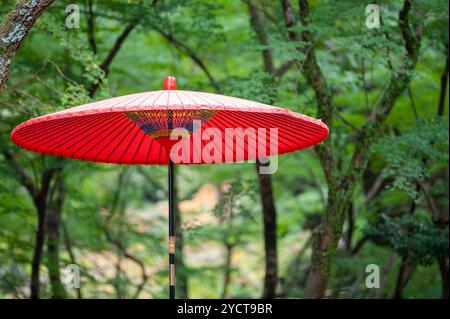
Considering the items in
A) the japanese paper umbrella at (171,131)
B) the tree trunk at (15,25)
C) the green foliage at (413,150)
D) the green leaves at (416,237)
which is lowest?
the green leaves at (416,237)

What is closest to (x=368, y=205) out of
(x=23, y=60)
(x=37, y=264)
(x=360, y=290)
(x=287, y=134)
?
(x=360, y=290)

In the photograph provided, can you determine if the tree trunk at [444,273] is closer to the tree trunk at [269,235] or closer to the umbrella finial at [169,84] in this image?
the tree trunk at [269,235]

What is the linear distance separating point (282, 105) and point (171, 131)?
7.80 feet

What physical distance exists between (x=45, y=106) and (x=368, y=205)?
562 cm

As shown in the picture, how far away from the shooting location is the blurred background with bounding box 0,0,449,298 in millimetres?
6285

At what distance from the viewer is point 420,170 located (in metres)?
6.11

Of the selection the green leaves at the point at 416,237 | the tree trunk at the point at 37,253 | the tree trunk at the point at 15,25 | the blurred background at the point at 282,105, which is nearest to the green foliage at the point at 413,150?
the blurred background at the point at 282,105

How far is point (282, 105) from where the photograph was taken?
6242 mm

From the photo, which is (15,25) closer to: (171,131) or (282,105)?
(171,131)

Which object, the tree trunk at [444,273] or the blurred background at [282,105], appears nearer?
the blurred background at [282,105]

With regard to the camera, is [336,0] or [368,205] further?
[368,205]

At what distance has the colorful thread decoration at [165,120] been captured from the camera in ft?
12.9

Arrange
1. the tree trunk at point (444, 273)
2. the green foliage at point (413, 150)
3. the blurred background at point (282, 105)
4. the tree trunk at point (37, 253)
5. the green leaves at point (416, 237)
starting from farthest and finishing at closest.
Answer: the tree trunk at point (37, 253), the tree trunk at point (444, 273), the green leaves at point (416, 237), the blurred background at point (282, 105), the green foliage at point (413, 150)
